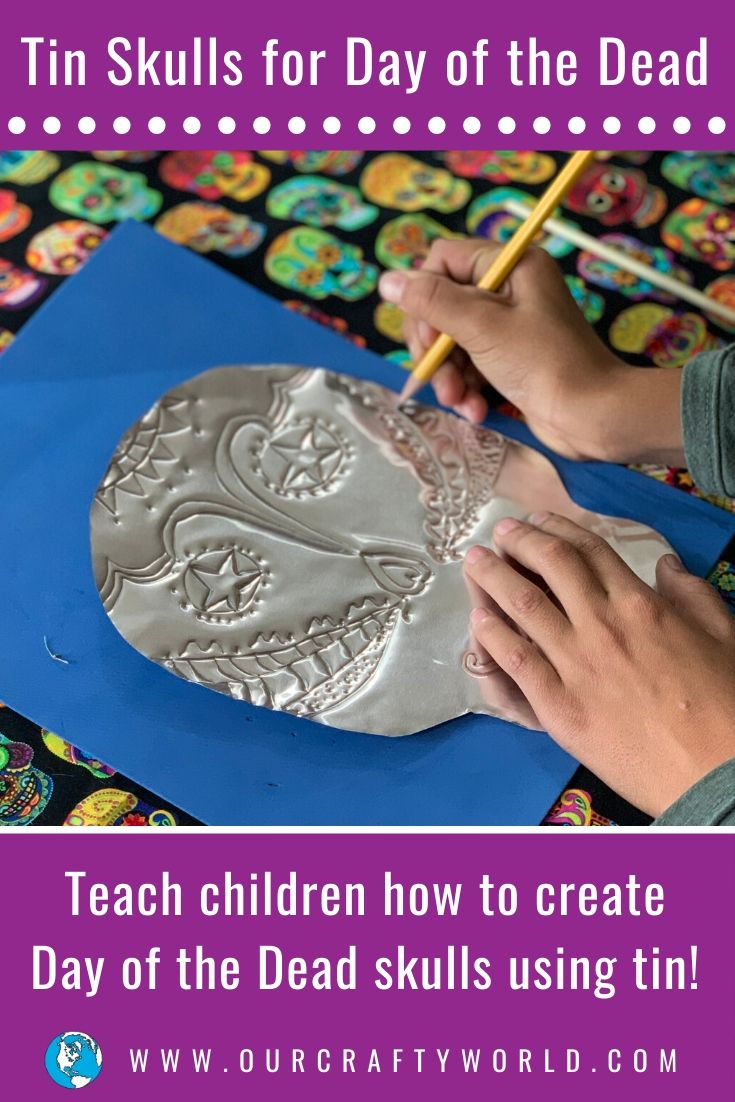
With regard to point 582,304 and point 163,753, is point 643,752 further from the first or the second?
point 582,304

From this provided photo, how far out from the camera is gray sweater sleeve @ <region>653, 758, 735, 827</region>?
565 mm

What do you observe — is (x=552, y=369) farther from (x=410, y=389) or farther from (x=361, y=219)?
(x=361, y=219)

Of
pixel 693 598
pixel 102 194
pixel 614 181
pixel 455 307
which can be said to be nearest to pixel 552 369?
pixel 455 307

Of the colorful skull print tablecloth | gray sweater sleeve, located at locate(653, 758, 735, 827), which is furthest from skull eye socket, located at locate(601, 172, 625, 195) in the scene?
gray sweater sleeve, located at locate(653, 758, 735, 827)

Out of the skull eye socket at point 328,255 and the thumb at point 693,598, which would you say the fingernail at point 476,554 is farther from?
the skull eye socket at point 328,255

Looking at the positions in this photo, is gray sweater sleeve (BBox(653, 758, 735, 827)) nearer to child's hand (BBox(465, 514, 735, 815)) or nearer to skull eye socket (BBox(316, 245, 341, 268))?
child's hand (BBox(465, 514, 735, 815))

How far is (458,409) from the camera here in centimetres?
83

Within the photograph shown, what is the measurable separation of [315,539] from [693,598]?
0.25 meters

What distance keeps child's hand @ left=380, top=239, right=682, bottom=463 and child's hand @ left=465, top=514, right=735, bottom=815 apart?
93mm

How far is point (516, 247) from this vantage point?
0.78 meters

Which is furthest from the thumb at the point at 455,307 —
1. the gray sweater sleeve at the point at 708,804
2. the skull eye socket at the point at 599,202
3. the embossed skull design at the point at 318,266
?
the gray sweater sleeve at the point at 708,804

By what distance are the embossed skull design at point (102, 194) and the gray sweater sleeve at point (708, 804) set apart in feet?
2.14

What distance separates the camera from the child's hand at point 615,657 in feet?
2.03
